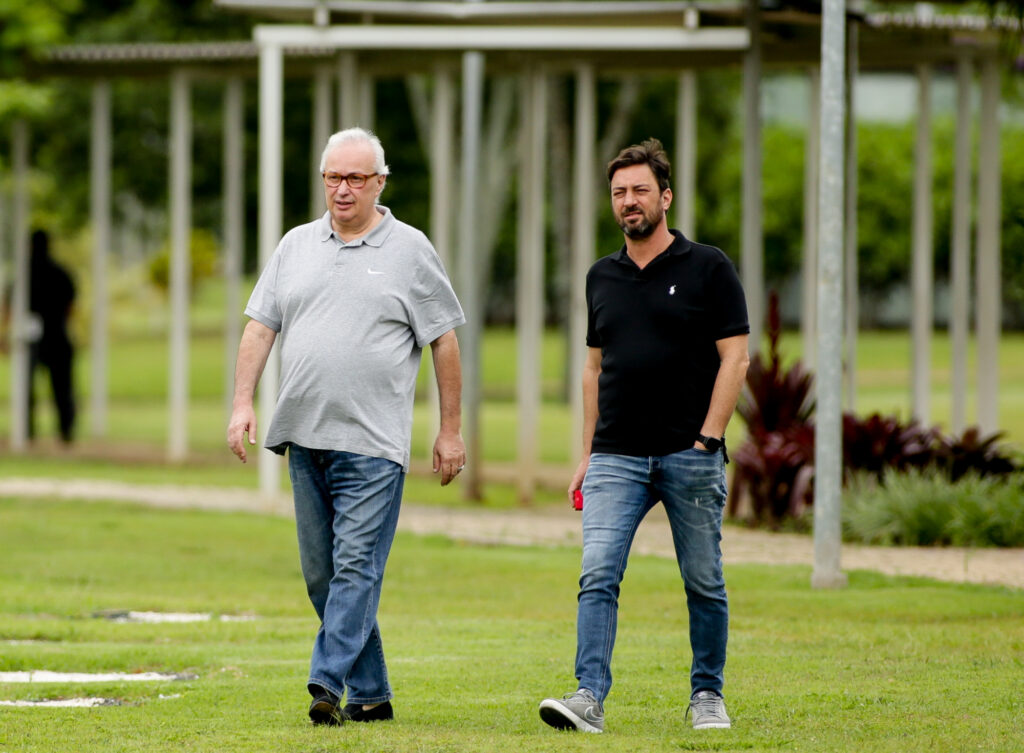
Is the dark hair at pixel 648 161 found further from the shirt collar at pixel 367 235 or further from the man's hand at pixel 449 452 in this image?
the man's hand at pixel 449 452

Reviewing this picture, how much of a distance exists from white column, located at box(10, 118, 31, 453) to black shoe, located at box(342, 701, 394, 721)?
45.7 ft

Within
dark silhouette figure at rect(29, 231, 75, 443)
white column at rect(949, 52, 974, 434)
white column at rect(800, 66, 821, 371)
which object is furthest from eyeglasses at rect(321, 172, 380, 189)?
dark silhouette figure at rect(29, 231, 75, 443)

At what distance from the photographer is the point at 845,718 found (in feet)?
20.8

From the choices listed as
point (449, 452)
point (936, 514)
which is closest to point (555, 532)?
point (936, 514)

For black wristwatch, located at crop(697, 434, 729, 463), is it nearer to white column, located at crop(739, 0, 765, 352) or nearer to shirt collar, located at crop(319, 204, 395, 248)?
shirt collar, located at crop(319, 204, 395, 248)

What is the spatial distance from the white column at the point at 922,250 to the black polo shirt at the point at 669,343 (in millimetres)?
10974

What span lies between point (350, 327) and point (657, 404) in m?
1.06

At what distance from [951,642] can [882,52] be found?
919 cm

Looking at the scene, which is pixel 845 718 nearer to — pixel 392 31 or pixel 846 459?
pixel 846 459

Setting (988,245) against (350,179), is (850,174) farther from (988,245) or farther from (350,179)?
(350,179)

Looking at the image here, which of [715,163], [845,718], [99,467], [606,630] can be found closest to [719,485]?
[606,630]

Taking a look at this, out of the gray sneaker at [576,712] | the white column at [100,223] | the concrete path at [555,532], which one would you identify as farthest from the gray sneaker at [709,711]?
the white column at [100,223]

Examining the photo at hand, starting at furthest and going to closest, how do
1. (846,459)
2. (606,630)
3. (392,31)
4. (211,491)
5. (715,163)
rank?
(715,163) → (211,491) → (392,31) → (846,459) → (606,630)

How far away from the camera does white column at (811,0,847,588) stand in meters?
10.1
